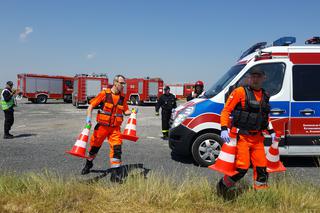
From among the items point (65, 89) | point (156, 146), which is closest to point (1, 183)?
point (156, 146)

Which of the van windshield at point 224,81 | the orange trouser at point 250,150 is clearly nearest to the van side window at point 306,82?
the van windshield at point 224,81

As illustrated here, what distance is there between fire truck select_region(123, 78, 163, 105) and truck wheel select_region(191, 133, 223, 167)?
81.2 feet

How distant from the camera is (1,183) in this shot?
3.94m

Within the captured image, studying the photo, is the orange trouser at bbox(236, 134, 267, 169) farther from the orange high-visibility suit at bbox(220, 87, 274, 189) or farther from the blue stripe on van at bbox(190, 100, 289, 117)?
the blue stripe on van at bbox(190, 100, 289, 117)

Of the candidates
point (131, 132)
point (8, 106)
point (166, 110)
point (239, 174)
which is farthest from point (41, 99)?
point (239, 174)

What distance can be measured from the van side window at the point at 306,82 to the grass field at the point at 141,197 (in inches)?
91.2

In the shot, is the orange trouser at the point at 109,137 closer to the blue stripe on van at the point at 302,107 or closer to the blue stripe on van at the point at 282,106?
the blue stripe on van at the point at 282,106

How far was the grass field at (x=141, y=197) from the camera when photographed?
11.6 feet

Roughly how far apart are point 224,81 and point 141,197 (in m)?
3.51

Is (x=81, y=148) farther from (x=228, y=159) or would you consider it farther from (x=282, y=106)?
(x=282, y=106)

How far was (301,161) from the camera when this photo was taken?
6.89 meters

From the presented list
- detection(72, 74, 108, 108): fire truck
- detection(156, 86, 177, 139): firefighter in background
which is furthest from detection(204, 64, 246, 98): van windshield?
detection(72, 74, 108, 108): fire truck

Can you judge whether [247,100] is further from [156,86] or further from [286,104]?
[156,86]

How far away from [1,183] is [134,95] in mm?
27683
